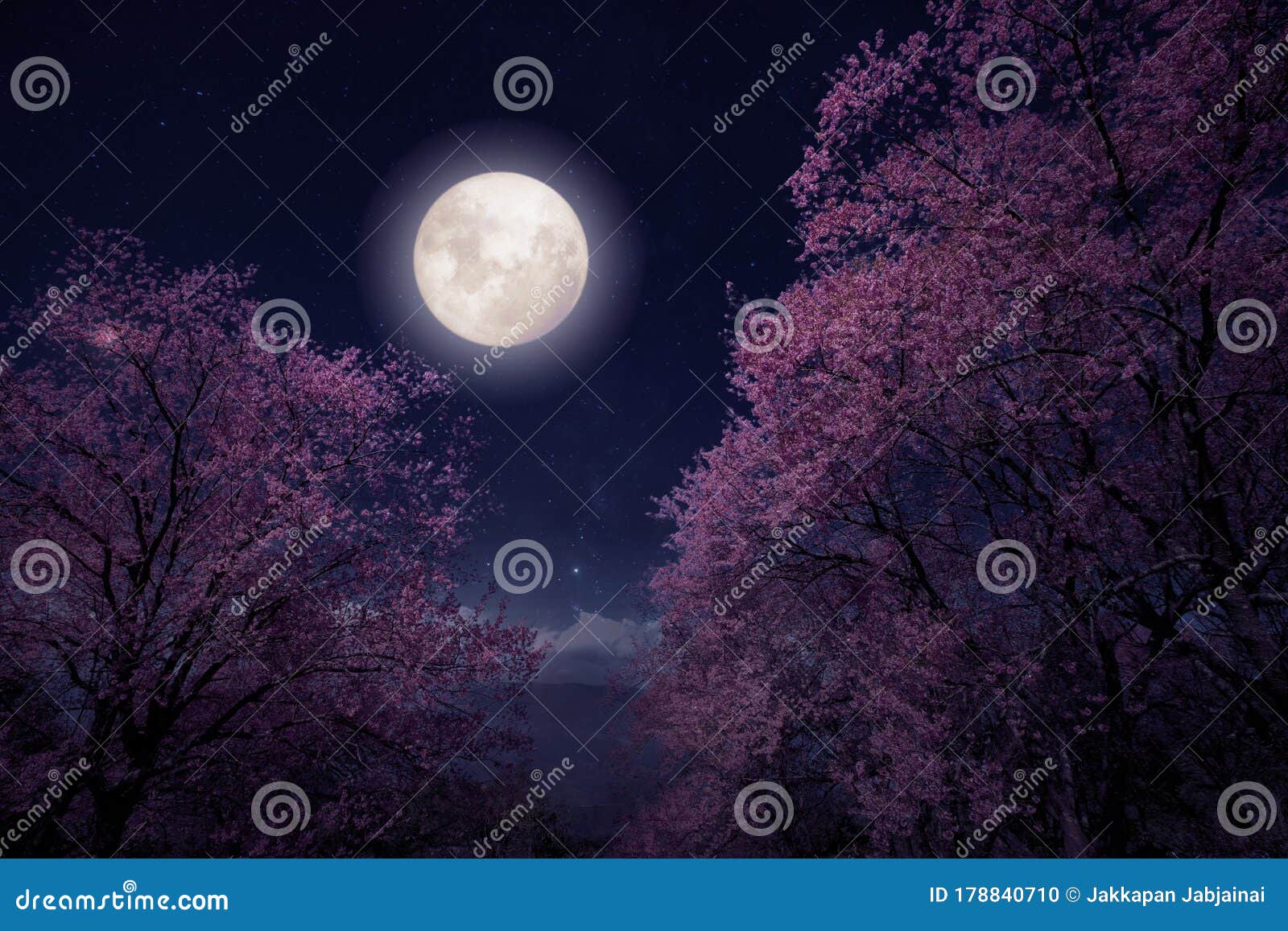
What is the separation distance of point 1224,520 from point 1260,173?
17.4 feet

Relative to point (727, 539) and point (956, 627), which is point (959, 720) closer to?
point (956, 627)

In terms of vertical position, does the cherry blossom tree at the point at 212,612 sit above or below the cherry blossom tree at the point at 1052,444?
below

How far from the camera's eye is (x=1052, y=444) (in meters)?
12.0

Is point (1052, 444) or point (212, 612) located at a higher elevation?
point (1052, 444)

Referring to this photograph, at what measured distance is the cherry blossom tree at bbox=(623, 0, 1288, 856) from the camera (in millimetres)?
8445

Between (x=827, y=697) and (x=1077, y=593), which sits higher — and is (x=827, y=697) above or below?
below

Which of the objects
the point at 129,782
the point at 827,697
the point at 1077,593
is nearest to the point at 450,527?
the point at 129,782

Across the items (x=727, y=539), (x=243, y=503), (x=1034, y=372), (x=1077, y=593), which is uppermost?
(x=1034, y=372)

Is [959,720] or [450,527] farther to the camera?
[450,527]

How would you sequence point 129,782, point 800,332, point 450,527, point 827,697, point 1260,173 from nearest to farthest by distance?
point 1260,173 < point 129,782 < point 800,332 < point 450,527 < point 827,697

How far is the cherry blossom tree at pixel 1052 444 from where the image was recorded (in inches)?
332

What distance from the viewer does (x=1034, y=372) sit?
1040 centimetres

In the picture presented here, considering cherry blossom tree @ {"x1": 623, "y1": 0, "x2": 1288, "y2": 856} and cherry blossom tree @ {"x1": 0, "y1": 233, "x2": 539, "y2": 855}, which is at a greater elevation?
cherry blossom tree @ {"x1": 623, "y1": 0, "x2": 1288, "y2": 856}

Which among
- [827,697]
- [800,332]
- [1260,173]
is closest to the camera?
[1260,173]
